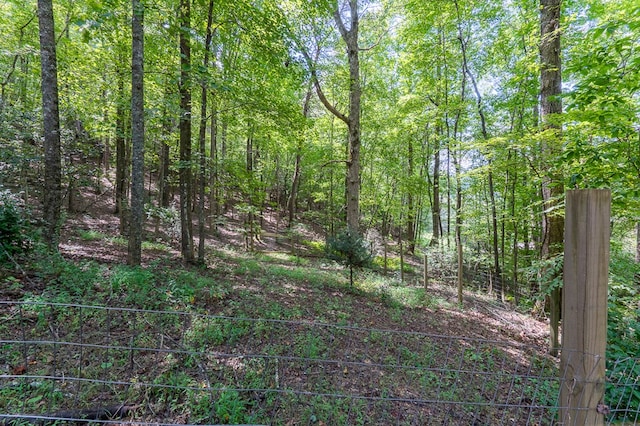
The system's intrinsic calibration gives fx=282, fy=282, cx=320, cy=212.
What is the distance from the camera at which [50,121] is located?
4637mm

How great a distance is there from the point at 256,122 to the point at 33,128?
5782mm

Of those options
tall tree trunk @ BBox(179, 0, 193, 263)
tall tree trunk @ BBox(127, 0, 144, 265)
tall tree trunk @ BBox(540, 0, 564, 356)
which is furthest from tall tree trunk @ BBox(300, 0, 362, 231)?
tall tree trunk @ BBox(127, 0, 144, 265)

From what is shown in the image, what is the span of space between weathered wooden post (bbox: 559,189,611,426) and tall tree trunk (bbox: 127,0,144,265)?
5.79 meters

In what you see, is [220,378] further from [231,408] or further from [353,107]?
[353,107]

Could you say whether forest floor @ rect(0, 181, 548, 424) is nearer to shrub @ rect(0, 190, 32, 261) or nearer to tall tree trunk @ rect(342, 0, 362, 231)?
shrub @ rect(0, 190, 32, 261)

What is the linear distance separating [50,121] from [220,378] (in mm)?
4990

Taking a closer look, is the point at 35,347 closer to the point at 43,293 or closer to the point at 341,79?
the point at 43,293

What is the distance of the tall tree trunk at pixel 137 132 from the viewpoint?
4.73 metres

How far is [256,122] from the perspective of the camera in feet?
22.9

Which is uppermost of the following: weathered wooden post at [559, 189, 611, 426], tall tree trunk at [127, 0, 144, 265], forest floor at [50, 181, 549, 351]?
tall tree trunk at [127, 0, 144, 265]

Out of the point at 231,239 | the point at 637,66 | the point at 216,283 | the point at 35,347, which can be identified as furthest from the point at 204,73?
the point at 231,239

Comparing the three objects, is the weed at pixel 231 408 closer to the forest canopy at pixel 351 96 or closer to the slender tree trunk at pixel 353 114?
the forest canopy at pixel 351 96

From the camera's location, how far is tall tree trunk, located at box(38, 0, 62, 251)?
4.45m

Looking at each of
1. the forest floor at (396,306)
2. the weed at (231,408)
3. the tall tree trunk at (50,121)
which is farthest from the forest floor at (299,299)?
the tall tree trunk at (50,121)
